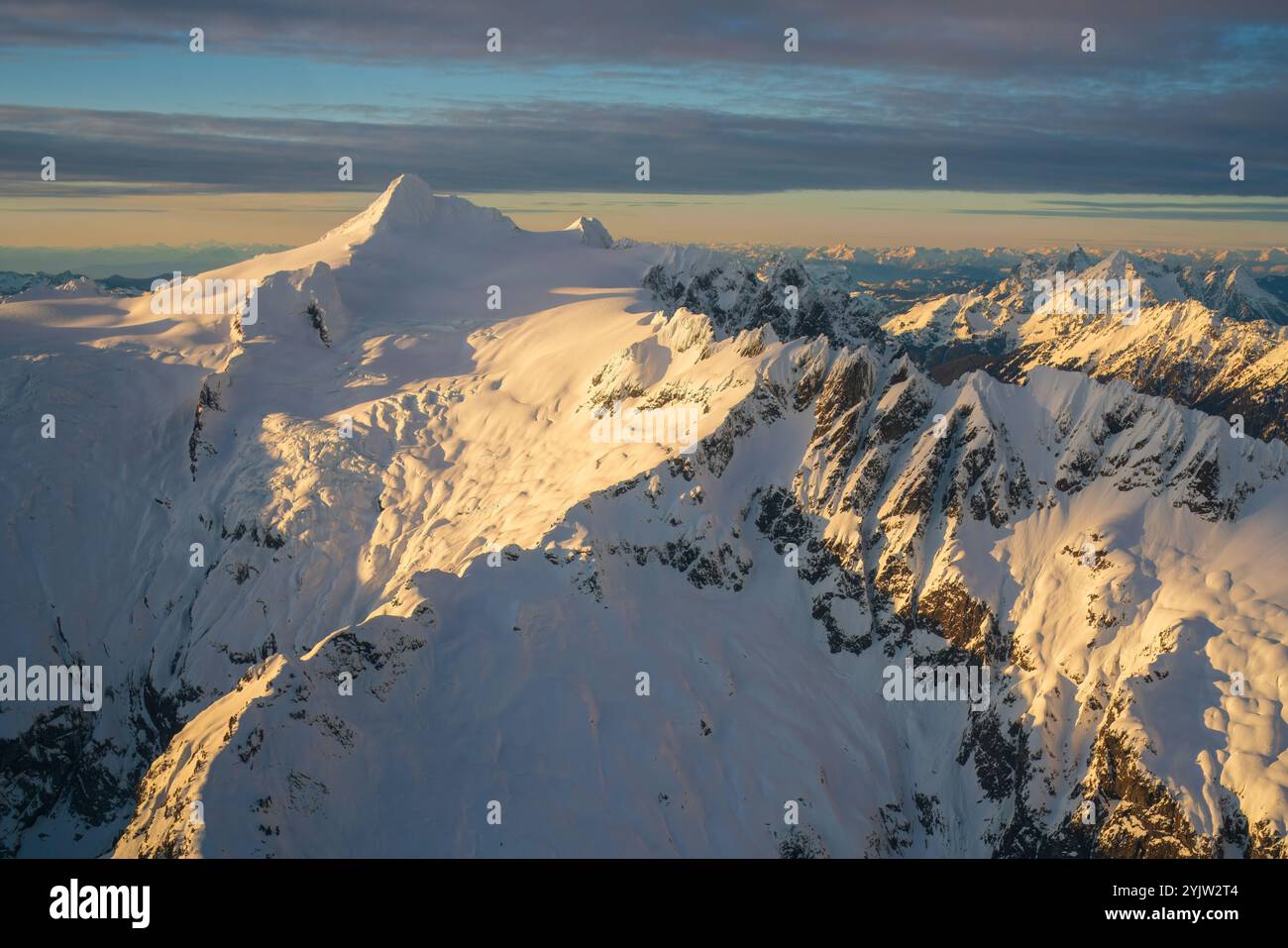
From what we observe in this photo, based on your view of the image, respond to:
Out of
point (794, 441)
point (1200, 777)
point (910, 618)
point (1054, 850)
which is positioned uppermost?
point (794, 441)

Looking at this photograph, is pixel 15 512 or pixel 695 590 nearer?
pixel 695 590

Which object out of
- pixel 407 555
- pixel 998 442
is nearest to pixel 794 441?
pixel 998 442

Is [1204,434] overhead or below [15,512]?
overhead

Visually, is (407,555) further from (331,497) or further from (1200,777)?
(1200,777)

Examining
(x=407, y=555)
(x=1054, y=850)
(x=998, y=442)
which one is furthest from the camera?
(x=407, y=555)
